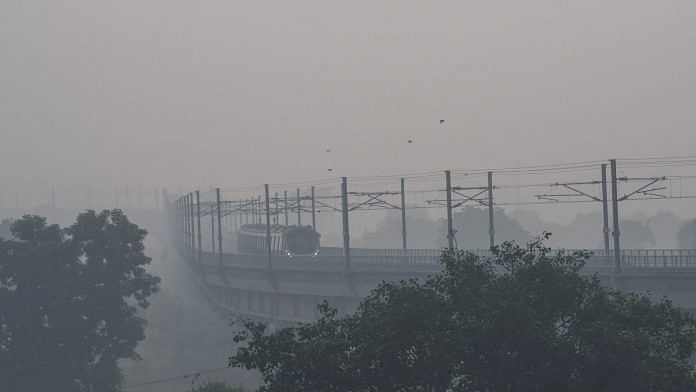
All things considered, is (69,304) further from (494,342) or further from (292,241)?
(494,342)

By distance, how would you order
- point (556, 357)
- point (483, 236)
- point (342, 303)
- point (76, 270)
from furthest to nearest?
point (483, 236) → point (342, 303) → point (76, 270) → point (556, 357)

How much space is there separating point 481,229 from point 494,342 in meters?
168

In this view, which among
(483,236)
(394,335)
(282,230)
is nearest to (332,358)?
(394,335)

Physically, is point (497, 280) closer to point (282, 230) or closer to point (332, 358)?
point (332, 358)

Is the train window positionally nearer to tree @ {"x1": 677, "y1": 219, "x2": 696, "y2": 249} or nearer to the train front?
the train front

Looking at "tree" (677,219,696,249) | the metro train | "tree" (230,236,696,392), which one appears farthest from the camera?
"tree" (677,219,696,249)

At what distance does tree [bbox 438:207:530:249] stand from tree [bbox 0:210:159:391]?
5152 inches

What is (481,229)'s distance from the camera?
193m

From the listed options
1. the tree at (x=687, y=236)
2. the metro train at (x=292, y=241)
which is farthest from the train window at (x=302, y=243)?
the tree at (x=687, y=236)

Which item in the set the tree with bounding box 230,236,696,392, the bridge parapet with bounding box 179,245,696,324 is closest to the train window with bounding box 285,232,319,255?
the bridge parapet with bounding box 179,245,696,324

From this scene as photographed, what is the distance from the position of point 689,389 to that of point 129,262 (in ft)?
136

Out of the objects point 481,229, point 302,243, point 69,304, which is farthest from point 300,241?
point 481,229

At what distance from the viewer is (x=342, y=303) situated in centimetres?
7244

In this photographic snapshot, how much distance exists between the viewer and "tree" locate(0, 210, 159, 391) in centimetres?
5772
